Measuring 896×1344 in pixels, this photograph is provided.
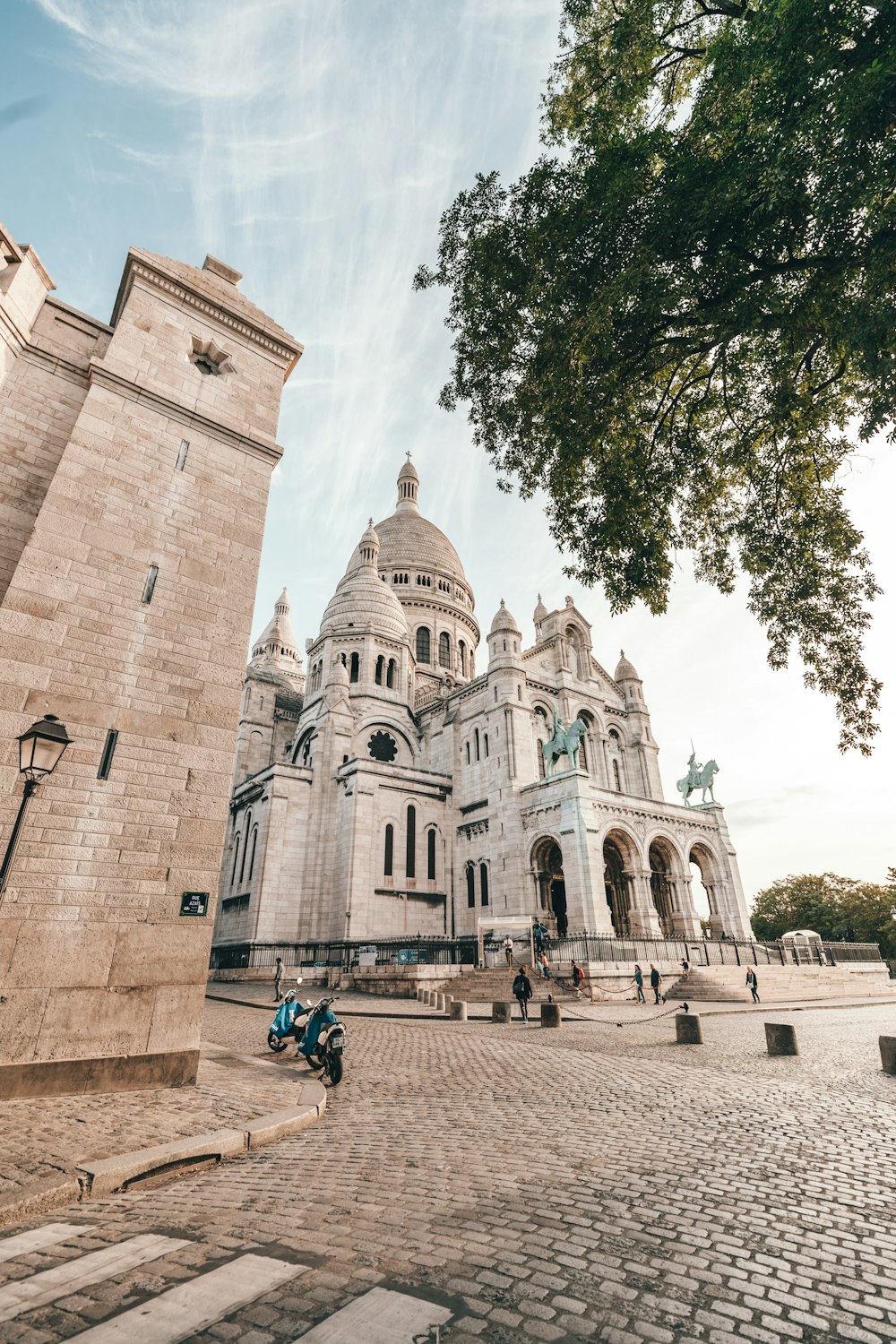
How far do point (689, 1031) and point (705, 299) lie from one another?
39.6 feet

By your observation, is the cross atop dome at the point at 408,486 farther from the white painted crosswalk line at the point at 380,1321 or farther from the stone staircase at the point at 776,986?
the white painted crosswalk line at the point at 380,1321

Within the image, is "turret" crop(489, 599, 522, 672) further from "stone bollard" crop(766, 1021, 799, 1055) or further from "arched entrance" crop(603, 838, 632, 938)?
"stone bollard" crop(766, 1021, 799, 1055)

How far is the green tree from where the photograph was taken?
21.0 ft

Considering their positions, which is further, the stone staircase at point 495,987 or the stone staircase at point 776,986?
the stone staircase at point 776,986

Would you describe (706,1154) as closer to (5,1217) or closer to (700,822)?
(5,1217)

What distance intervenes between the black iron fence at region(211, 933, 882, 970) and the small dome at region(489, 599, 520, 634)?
14716mm

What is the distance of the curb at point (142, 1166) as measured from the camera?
4.07 metres

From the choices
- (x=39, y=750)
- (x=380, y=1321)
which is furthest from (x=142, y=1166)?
(x=39, y=750)

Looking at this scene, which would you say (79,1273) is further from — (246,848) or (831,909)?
(831,909)

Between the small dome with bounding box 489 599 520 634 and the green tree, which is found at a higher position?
the small dome with bounding box 489 599 520 634

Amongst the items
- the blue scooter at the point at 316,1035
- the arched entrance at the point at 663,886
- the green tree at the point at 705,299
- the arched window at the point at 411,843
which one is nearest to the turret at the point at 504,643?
the arched window at the point at 411,843

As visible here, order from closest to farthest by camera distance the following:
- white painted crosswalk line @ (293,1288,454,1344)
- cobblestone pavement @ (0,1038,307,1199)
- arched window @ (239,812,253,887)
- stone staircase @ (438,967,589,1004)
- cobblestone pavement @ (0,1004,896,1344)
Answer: white painted crosswalk line @ (293,1288,454,1344), cobblestone pavement @ (0,1004,896,1344), cobblestone pavement @ (0,1038,307,1199), stone staircase @ (438,967,589,1004), arched window @ (239,812,253,887)

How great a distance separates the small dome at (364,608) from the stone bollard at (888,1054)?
1242 inches

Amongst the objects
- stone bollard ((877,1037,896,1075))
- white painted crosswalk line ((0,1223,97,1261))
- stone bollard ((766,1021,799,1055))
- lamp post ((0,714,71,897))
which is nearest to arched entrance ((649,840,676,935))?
stone bollard ((766,1021,799,1055))
